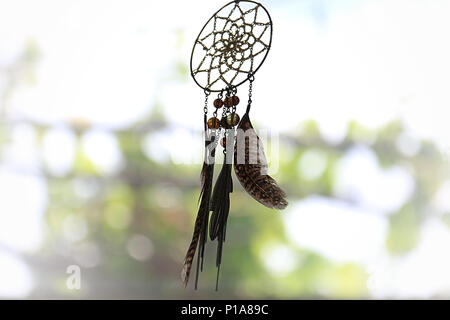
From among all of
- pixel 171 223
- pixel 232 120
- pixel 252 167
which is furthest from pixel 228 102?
pixel 171 223

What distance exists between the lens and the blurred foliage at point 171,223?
6.59ft

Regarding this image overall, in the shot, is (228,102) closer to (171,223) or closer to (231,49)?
(231,49)

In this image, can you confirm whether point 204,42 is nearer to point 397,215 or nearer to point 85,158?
point 85,158

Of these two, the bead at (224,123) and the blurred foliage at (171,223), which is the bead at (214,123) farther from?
the blurred foliage at (171,223)

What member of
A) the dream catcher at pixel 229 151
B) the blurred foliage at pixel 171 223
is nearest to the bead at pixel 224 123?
the dream catcher at pixel 229 151

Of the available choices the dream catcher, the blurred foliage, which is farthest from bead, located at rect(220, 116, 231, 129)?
the blurred foliage

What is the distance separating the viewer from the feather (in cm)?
100

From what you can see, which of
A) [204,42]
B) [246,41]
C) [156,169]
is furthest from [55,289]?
[246,41]

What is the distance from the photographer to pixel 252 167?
104 centimetres

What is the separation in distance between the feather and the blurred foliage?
0.94m

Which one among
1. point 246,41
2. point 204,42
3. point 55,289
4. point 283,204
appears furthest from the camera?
point 55,289

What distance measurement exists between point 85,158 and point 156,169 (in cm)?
27

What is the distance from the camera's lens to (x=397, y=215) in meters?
2.04

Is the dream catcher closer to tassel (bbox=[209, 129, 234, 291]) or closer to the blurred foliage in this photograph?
tassel (bbox=[209, 129, 234, 291])
